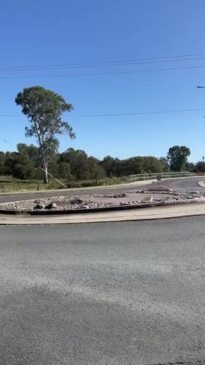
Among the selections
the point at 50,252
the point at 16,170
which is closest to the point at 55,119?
the point at 16,170

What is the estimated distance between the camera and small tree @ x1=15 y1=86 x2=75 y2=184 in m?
81.6

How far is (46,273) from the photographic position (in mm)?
8703

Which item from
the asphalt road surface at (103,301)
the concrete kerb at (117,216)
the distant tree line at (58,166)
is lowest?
the asphalt road surface at (103,301)

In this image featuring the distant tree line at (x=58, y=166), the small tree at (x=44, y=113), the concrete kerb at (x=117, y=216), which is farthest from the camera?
the distant tree line at (x=58, y=166)

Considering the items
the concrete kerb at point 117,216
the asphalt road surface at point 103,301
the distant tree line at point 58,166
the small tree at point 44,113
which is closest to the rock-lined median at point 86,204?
the concrete kerb at point 117,216

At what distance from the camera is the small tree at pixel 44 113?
268ft

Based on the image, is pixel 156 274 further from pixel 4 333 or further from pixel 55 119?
pixel 55 119

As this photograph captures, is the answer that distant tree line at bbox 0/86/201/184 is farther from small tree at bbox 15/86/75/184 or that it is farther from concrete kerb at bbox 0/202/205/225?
concrete kerb at bbox 0/202/205/225

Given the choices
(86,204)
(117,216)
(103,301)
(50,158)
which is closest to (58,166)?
(50,158)

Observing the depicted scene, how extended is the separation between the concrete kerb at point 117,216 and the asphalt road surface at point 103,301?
463 centimetres

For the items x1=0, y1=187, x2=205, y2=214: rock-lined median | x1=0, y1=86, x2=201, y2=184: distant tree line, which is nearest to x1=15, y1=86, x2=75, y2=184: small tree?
x1=0, y1=86, x2=201, y2=184: distant tree line

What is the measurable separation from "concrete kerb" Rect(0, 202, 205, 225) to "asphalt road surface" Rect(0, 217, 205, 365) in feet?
15.2

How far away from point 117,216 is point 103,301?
11.3 m

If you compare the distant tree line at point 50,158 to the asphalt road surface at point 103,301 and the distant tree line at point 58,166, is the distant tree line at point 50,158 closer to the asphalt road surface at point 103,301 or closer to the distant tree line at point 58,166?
the distant tree line at point 58,166
